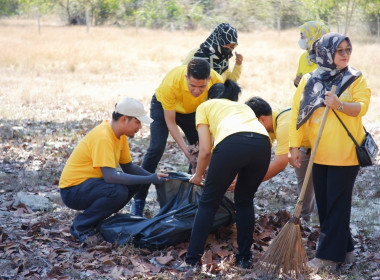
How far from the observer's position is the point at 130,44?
2753cm

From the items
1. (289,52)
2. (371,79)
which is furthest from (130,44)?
(371,79)

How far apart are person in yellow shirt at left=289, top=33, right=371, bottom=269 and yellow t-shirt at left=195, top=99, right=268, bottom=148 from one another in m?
0.43

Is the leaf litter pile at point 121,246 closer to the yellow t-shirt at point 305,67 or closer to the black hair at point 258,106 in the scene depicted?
the black hair at point 258,106

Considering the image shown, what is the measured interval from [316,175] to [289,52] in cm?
1980

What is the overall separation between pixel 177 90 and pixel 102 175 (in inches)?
46.3

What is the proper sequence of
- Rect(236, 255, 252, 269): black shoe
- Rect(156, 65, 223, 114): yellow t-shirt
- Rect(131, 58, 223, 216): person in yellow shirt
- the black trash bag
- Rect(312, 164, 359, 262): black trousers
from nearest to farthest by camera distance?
Rect(312, 164, 359, 262): black trousers
Rect(236, 255, 252, 269): black shoe
the black trash bag
Rect(131, 58, 223, 216): person in yellow shirt
Rect(156, 65, 223, 114): yellow t-shirt

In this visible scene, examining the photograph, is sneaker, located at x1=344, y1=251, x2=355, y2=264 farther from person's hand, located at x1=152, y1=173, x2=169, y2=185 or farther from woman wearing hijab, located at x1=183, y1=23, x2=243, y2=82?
woman wearing hijab, located at x1=183, y1=23, x2=243, y2=82

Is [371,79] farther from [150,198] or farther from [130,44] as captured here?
[130,44]

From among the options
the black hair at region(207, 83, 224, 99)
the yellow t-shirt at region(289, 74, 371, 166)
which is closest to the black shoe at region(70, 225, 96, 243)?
the black hair at region(207, 83, 224, 99)

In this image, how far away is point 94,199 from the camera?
4.83 metres

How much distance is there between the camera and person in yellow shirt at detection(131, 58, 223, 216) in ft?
16.3

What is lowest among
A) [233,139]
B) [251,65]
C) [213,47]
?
[251,65]

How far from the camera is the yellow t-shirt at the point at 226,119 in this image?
3996 millimetres

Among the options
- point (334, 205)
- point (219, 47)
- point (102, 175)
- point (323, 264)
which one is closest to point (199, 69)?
point (102, 175)
